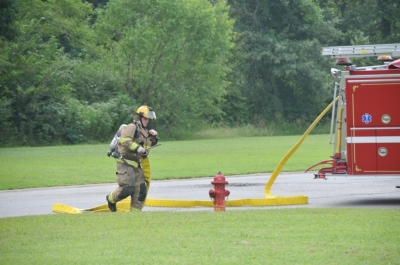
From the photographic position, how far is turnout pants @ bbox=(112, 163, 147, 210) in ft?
40.9

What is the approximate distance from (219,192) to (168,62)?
38.2m

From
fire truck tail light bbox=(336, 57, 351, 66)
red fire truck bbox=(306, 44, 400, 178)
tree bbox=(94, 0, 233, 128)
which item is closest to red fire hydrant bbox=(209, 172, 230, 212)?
red fire truck bbox=(306, 44, 400, 178)

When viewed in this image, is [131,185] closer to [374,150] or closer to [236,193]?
[374,150]

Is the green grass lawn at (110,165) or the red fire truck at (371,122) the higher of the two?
the red fire truck at (371,122)

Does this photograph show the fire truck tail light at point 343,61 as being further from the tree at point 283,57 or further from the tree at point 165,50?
the tree at point 283,57

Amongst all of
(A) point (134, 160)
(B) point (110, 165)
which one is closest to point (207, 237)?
(A) point (134, 160)

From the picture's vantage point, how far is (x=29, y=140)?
42.0 m

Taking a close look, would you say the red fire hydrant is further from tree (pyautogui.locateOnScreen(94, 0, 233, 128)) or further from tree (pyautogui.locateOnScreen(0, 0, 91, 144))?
tree (pyautogui.locateOnScreen(94, 0, 233, 128))

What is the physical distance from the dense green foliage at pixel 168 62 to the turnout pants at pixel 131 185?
845 inches

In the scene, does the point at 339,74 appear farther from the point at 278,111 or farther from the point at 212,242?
the point at 278,111

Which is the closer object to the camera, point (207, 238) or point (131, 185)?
point (207, 238)

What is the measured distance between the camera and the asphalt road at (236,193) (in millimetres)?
14383

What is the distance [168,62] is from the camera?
49.7 m

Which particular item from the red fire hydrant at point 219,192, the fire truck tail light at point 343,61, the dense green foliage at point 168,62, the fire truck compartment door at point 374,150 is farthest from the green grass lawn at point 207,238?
the dense green foliage at point 168,62
